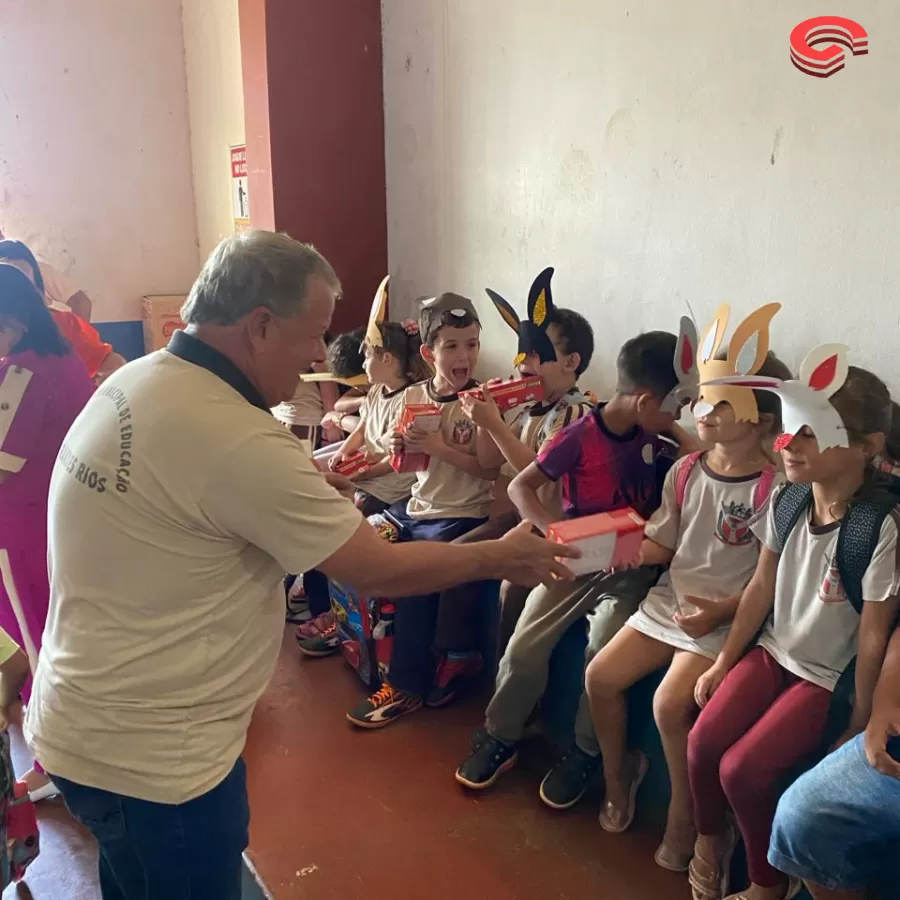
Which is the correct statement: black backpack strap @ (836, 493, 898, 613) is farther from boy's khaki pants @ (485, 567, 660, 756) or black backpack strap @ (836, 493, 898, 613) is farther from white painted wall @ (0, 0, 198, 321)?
white painted wall @ (0, 0, 198, 321)

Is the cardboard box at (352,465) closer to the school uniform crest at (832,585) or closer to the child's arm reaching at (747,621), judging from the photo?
the child's arm reaching at (747,621)

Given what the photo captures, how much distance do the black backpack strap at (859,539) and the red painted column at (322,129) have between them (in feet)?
8.55

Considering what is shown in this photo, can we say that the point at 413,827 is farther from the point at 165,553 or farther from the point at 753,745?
the point at 165,553

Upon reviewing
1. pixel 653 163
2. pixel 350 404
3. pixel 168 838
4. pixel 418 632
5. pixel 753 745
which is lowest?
pixel 418 632

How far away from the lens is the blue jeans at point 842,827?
1.44 metres

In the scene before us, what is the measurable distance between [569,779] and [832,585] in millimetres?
895

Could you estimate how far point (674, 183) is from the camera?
2.38 meters

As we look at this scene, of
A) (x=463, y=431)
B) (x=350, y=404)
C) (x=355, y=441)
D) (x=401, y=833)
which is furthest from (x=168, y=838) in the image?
(x=350, y=404)

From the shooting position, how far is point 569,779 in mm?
2164

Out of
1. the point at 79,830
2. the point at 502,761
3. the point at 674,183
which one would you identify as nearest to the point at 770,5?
the point at 674,183

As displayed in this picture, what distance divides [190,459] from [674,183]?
175 centimetres

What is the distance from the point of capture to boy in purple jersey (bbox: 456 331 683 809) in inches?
84.0

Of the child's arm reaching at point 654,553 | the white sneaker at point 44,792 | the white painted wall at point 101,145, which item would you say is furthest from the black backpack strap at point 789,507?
the white painted wall at point 101,145

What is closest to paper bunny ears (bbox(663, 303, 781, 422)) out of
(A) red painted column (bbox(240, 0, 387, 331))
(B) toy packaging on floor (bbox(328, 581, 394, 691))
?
(B) toy packaging on floor (bbox(328, 581, 394, 691))
